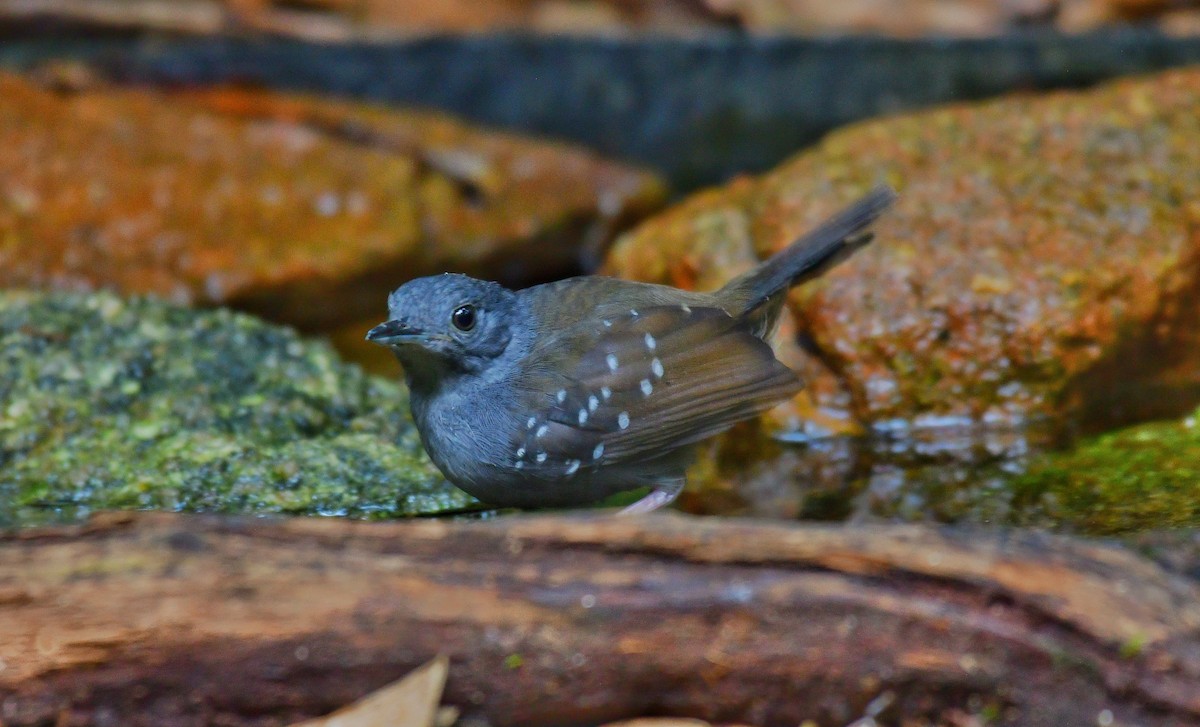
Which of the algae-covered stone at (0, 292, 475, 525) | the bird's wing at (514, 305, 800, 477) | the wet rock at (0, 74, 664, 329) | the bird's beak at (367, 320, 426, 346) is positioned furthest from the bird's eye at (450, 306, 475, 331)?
the wet rock at (0, 74, 664, 329)

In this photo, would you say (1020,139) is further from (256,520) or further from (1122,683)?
(256,520)

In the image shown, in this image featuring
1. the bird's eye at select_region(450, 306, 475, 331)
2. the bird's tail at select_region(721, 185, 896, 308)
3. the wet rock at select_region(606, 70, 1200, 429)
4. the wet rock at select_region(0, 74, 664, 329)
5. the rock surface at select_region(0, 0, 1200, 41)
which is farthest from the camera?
the rock surface at select_region(0, 0, 1200, 41)

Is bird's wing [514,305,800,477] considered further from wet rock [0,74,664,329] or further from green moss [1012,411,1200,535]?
wet rock [0,74,664,329]

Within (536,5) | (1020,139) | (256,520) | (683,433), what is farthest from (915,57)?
(256,520)

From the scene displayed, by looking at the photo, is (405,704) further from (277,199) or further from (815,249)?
(277,199)

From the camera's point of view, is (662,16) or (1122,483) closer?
(1122,483)

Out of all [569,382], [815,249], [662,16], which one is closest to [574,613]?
[569,382]

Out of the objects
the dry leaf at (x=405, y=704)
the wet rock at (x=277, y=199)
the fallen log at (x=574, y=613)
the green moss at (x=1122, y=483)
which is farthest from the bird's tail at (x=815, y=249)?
the wet rock at (x=277, y=199)
